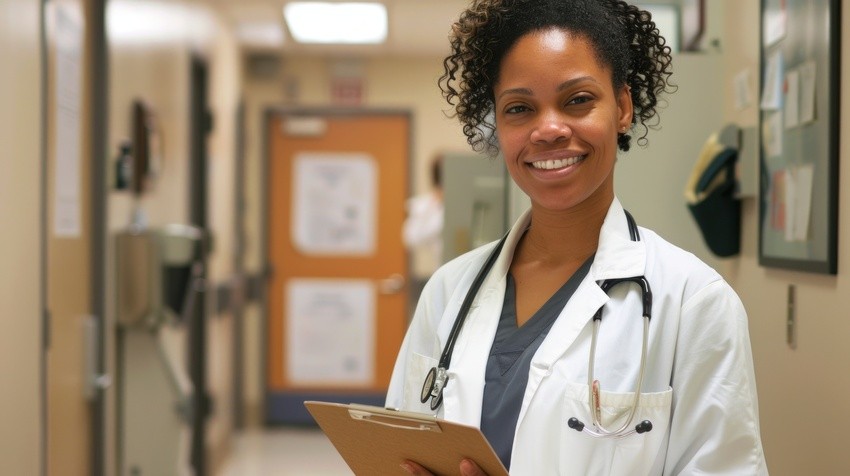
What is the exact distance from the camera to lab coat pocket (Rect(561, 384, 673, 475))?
122cm

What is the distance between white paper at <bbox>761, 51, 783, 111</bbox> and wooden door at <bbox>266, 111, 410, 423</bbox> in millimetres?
4576

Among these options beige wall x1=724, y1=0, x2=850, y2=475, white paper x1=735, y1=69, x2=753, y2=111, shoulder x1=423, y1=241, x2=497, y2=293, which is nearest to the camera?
shoulder x1=423, y1=241, x2=497, y2=293

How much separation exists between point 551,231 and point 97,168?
191cm

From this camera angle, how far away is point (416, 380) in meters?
1.47

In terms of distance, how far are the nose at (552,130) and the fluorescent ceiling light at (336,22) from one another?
3.71 m

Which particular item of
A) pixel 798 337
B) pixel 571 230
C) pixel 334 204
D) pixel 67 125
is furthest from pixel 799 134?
pixel 334 204

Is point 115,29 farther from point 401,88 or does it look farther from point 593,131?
point 401,88

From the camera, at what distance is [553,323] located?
1351 millimetres

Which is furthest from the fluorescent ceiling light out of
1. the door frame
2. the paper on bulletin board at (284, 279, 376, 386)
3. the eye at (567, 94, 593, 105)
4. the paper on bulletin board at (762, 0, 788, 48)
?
the eye at (567, 94, 593, 105)

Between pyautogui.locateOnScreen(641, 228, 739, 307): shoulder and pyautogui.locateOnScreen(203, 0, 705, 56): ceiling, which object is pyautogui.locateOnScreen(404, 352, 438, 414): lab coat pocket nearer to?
pyautogui.locateOnScreen(641, 228, 739, 307): shoulder

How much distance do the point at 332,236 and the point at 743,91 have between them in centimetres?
454

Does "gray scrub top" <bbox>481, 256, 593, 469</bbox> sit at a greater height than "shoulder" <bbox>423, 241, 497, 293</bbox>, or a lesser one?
lesser

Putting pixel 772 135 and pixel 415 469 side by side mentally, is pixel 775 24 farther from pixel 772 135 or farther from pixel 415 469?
pixel 415 469

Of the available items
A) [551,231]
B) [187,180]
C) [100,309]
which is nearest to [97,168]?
[100,309]
